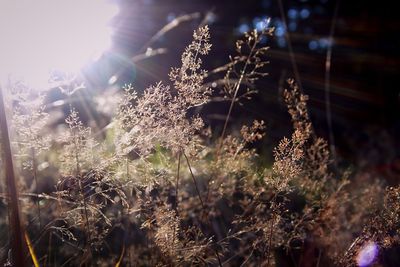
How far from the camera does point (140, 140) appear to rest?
1.38 meters

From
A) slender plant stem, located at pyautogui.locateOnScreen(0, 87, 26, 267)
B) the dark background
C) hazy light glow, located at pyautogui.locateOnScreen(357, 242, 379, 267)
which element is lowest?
hazy light glow, located at pyautogui.locateOnScreen(357, 242, 379, 267)

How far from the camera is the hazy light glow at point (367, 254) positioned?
158cm

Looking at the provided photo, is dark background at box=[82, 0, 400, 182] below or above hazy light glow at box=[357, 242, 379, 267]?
above

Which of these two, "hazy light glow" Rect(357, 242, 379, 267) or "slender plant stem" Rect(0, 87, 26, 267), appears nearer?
"slender plant stem" Rect(0, 87, 26, 267)

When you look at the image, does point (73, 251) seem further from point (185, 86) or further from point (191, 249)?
point (185, 86)

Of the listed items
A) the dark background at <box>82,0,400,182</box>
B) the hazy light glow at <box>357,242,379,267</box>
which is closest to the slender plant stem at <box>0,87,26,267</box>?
the hazy light glow at <box>357,242,379,267</box>

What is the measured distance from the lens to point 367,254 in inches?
64.4

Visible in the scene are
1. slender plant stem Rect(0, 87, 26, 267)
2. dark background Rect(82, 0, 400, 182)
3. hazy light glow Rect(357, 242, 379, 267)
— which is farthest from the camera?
dark background Rect(82, 0, 400, 182)

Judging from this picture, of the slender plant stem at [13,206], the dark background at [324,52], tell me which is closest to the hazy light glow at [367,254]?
the slender plant stem at [13,206]

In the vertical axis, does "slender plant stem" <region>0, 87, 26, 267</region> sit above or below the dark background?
below

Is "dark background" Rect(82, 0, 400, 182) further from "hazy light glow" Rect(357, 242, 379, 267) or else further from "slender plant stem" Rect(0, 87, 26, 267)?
"slender plant stem" Rect(0, 87, 26, 267)

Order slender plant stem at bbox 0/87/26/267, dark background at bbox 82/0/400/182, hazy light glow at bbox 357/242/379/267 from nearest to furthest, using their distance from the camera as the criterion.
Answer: slender plant stem at bbox 0/87/26/267 → hazy light glow at bbox 357/242/379/267 → dark background at bbox 82/0/400/182

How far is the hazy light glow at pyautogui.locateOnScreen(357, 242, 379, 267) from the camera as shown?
5.17 ft

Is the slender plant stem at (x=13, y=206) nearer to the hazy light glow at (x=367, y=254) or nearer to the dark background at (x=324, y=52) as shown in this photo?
the hazy light glow at (x=367, y=254)
